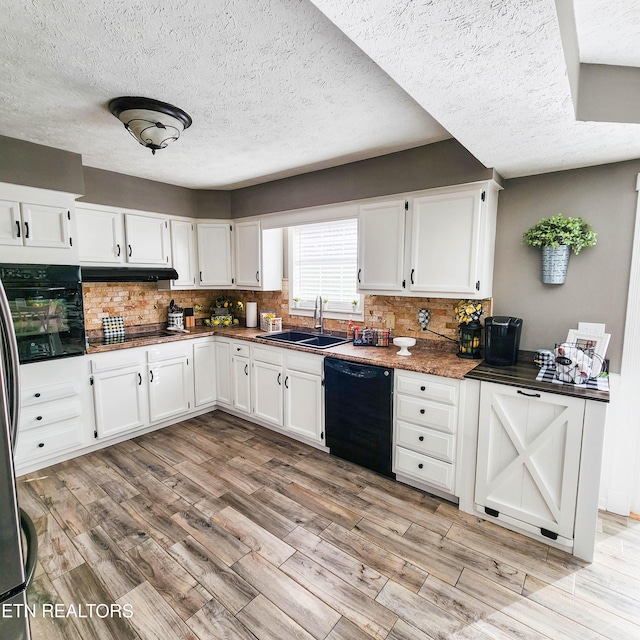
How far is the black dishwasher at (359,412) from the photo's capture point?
105 inches

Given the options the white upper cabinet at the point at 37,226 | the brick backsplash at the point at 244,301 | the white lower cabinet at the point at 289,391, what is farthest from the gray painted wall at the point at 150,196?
the white lower cabinet at the point at 289,391

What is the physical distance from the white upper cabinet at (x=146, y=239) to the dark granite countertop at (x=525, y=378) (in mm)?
3229

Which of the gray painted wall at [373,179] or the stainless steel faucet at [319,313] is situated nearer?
the gray painted wall at [373,179]

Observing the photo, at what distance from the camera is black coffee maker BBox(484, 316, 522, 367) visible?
2.43 meters

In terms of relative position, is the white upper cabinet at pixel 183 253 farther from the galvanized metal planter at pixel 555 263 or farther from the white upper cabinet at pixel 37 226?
the galvanized metal planter at pixel 555 263

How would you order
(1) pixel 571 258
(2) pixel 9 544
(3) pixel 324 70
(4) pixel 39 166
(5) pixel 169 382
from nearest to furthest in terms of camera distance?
(2) pixel 9 544 < (3) pixel 324 70 < (1) pixel 571 258 < (4) pixel 39 166 < (5) pixel 169 382

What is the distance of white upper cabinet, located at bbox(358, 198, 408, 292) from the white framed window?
1.37 ft

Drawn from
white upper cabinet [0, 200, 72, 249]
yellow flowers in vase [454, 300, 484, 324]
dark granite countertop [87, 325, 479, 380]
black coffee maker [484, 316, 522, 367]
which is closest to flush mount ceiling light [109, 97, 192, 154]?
white upper cabinet [0, 200, 72, 249]

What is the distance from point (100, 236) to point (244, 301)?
1.79 metres

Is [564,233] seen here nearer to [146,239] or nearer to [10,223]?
[146,239]

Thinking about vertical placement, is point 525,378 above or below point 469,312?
below

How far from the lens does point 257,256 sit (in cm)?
398

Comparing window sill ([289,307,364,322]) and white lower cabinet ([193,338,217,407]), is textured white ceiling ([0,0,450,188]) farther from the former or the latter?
white lower cabinet ([193,338,217,407])

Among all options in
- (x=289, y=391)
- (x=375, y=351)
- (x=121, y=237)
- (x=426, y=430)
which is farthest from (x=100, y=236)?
(x=426, y=430)
